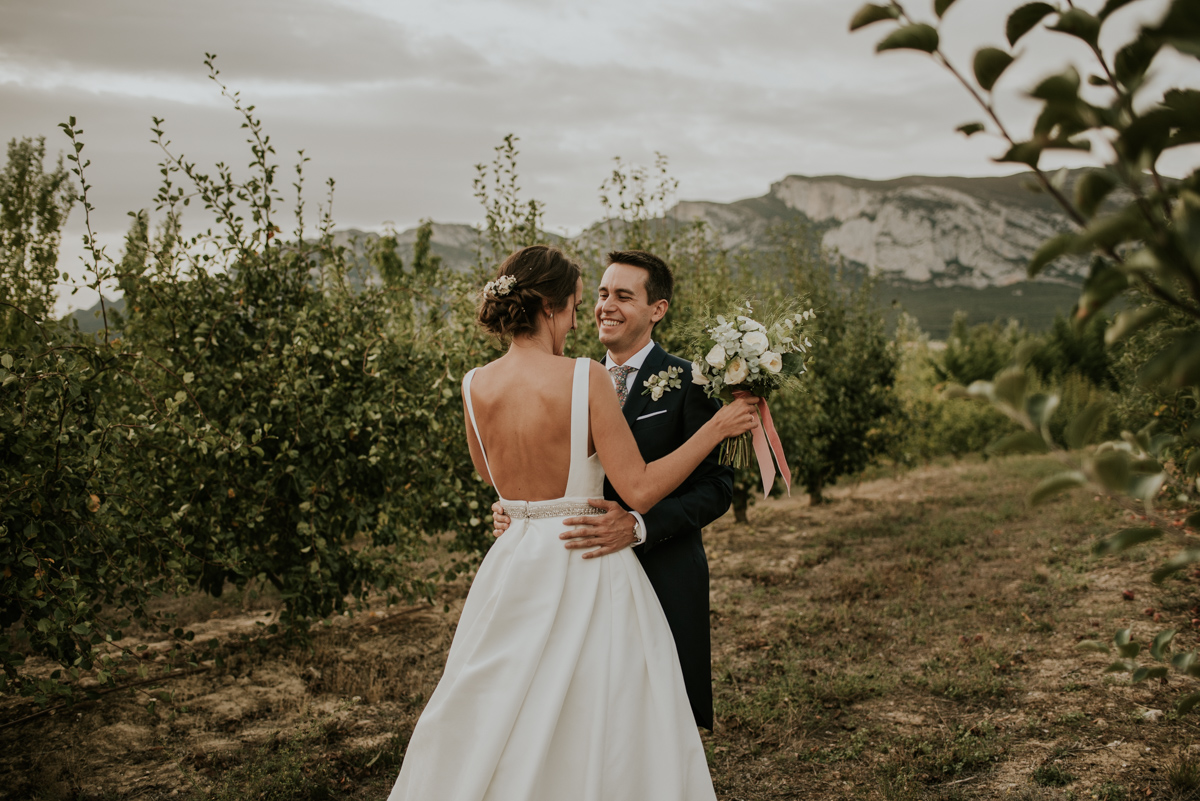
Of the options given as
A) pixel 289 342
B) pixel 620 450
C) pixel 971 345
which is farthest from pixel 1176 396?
pixel 971 345

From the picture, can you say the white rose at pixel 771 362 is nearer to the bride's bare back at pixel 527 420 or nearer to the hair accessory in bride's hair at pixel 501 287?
the bride's bare back at pixel 527 420

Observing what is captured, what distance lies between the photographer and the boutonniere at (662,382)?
9.61 ft

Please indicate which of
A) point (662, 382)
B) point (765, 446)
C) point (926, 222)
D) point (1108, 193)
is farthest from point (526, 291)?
point (926, 222)

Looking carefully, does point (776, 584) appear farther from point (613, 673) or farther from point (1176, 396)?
point (613, 673)

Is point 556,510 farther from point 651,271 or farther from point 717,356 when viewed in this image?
point 651,271

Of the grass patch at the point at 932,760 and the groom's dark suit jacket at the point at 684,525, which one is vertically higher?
the groom's dark suit jacket at the point at 684,525

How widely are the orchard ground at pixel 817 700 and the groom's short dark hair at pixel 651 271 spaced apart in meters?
2.61

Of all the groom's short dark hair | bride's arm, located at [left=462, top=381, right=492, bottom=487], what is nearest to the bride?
bride's arm, located at [left=462, top=381, right=492, bottom=487]

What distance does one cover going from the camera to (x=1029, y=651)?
17.9 feet

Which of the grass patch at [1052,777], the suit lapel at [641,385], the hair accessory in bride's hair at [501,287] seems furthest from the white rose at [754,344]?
the grass patch at [1052,777]

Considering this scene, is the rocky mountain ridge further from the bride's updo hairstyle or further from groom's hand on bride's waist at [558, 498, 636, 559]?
groom's hand on bride's waist at [558, 498, 636, 559]

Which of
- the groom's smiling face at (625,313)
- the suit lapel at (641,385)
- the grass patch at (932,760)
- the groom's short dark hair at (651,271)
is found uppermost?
the groom's short dark hair at (651,271)

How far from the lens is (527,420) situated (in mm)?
2582

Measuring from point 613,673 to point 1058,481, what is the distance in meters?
1.83
